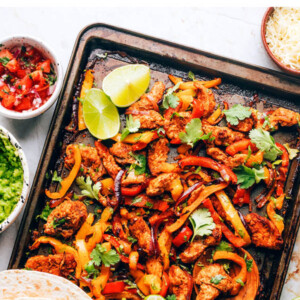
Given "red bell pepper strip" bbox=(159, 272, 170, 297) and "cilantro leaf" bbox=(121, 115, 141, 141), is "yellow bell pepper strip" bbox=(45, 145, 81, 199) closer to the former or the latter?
"cilantro leaf" bbox=(121, 115, 141, 141)

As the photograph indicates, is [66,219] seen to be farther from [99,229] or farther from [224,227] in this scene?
[224,227]

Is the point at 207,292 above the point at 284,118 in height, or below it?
below

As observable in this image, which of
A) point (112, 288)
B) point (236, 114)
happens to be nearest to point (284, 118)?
point (236, 114)

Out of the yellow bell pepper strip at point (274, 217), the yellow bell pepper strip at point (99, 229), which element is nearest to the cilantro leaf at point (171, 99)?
the yellow bell pepper strip at point (99, 229)

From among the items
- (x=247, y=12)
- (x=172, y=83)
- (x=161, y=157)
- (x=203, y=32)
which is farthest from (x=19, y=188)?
(x=247, y=12)

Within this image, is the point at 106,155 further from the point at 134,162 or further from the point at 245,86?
the point at 245,86

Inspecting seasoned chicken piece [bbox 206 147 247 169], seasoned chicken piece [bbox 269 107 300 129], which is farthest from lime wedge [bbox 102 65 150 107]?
seasoned chicken piece [bbox 269 107 300 129]
